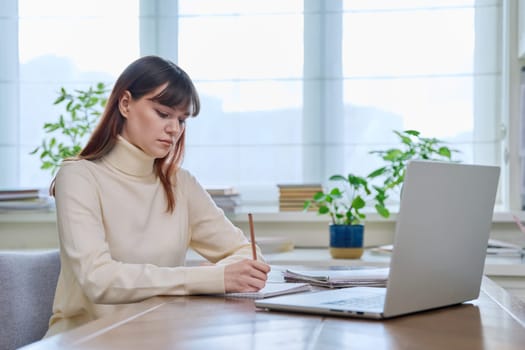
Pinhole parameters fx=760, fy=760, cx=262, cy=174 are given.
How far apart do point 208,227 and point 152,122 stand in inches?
13.9

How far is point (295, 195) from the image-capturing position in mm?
3064

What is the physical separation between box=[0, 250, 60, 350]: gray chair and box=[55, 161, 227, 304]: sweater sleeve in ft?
0.28

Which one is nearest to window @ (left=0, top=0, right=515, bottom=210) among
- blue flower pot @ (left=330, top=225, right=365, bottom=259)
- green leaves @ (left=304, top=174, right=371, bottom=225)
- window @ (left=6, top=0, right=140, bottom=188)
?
window @ (left=6, top=0, right=140, bottom=188)

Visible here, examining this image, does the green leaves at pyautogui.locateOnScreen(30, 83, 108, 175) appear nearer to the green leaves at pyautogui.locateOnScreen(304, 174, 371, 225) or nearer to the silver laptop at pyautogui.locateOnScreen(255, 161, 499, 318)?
the green leaves at pyautogui.locateOnScreen(304, 174, 371, 225)

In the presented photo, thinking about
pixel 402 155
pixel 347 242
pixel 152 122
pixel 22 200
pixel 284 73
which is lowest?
pixel 347 242

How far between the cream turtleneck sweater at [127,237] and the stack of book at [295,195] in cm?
96

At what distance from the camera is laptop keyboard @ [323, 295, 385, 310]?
1.24 m

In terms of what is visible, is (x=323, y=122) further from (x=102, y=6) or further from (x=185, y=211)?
(x=185, y=211)

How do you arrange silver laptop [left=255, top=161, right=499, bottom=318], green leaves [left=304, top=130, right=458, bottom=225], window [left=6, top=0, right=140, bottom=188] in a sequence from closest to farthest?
silver laptop [left=255, top=161, right=499, bottom=318] → green leaves [left=304, top=130, right=458, bottom=225] → window [left=6, top=0, right=140, bottom=188]

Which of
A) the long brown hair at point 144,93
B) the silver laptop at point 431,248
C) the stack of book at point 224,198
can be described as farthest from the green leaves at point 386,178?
the silver laptop at point 431,248

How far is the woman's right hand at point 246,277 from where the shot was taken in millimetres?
1569

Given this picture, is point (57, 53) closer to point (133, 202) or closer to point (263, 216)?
point (263, 216)

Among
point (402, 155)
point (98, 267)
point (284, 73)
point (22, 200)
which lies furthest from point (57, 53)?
point (98, 267)

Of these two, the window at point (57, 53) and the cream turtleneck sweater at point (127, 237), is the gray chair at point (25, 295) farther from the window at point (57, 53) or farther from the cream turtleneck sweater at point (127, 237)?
the window at point (57, 53)
